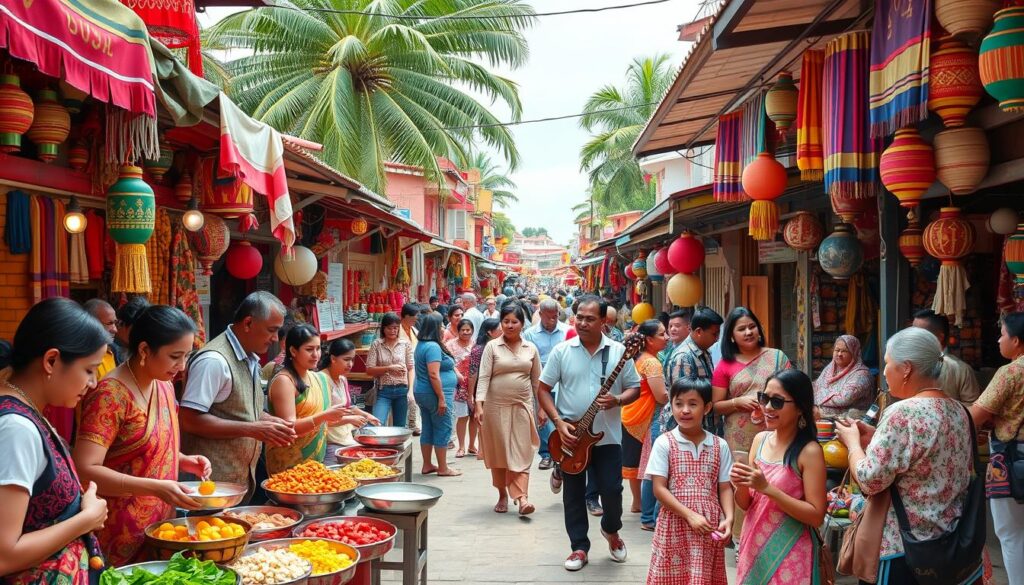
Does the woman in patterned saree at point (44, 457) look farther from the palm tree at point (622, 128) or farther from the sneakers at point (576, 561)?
the palm tree at point (622, 128)

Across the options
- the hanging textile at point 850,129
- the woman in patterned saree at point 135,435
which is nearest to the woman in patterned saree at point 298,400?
the woman in patterned saree at point 135,435

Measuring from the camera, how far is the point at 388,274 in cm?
1602

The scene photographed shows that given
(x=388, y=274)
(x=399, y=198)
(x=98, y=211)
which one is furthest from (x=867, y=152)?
(x=399, y=198)

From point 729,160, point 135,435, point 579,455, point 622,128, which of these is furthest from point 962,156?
point 622,128

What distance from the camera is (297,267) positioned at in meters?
9.58

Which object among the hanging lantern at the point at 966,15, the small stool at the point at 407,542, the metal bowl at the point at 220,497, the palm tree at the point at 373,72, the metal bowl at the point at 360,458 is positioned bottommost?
the small stool at the point at 407,542

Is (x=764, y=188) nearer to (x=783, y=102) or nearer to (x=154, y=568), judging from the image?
(x=783, y=102)

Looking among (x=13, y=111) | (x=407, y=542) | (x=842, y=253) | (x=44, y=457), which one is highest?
(x=13, y=111)

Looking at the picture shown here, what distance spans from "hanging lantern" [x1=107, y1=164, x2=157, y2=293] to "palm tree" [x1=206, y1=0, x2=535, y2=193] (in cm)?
1129

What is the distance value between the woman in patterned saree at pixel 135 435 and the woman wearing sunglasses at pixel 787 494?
2567 millimetres

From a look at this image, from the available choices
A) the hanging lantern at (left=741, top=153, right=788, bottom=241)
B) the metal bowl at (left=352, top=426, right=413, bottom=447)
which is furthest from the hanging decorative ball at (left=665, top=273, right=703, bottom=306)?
the metal bowl at (left=352, top=426, right=413, bottom=447)

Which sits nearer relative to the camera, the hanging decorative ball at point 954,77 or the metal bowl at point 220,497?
the metal bowl at point 220,497

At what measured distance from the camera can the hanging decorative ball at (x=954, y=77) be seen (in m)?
3.82

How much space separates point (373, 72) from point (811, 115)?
14324mm
